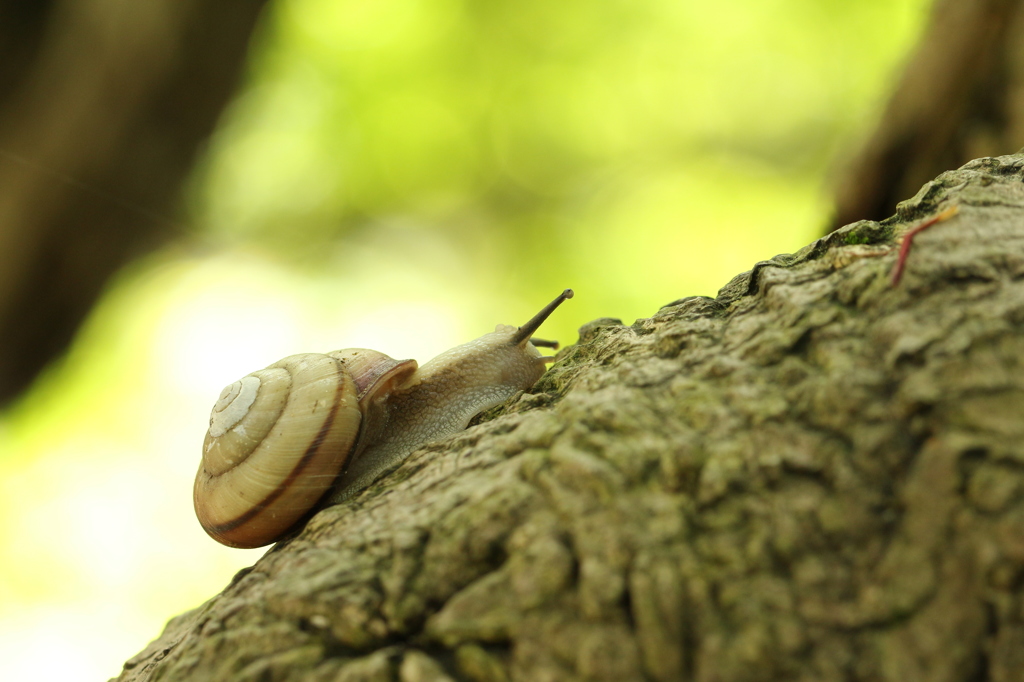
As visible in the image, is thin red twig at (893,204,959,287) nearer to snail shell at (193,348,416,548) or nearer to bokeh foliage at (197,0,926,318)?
snail shell at (193,348,416,548)

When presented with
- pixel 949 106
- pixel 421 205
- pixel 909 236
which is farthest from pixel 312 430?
pixel 421 205

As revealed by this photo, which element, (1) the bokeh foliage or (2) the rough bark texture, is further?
(1) the bokeh foliage

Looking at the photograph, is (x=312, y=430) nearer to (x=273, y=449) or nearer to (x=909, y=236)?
(x=273, y=449)

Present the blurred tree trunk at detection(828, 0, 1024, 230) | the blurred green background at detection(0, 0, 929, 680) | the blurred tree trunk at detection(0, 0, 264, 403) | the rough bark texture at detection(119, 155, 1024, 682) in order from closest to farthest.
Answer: the rough bark texture at detection(119, 155, 1024, 682) < the blurred tree trunk at detection(828, 0, 1024, 230) < the blurred tree trunk at detection(0, 0, 264, 403) < the blurred green background at detection(0, 0, 929, 680)

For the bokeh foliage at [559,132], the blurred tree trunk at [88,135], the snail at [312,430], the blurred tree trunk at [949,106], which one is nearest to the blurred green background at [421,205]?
the bokeh foliage at [559,132]

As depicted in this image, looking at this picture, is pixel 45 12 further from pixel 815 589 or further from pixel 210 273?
pixel 815 589

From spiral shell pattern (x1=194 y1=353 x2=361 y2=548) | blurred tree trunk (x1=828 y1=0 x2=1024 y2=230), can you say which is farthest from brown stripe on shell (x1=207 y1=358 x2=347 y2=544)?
blurred tree trunk (x1=828 y1=0 x2=1024 y2=230)
